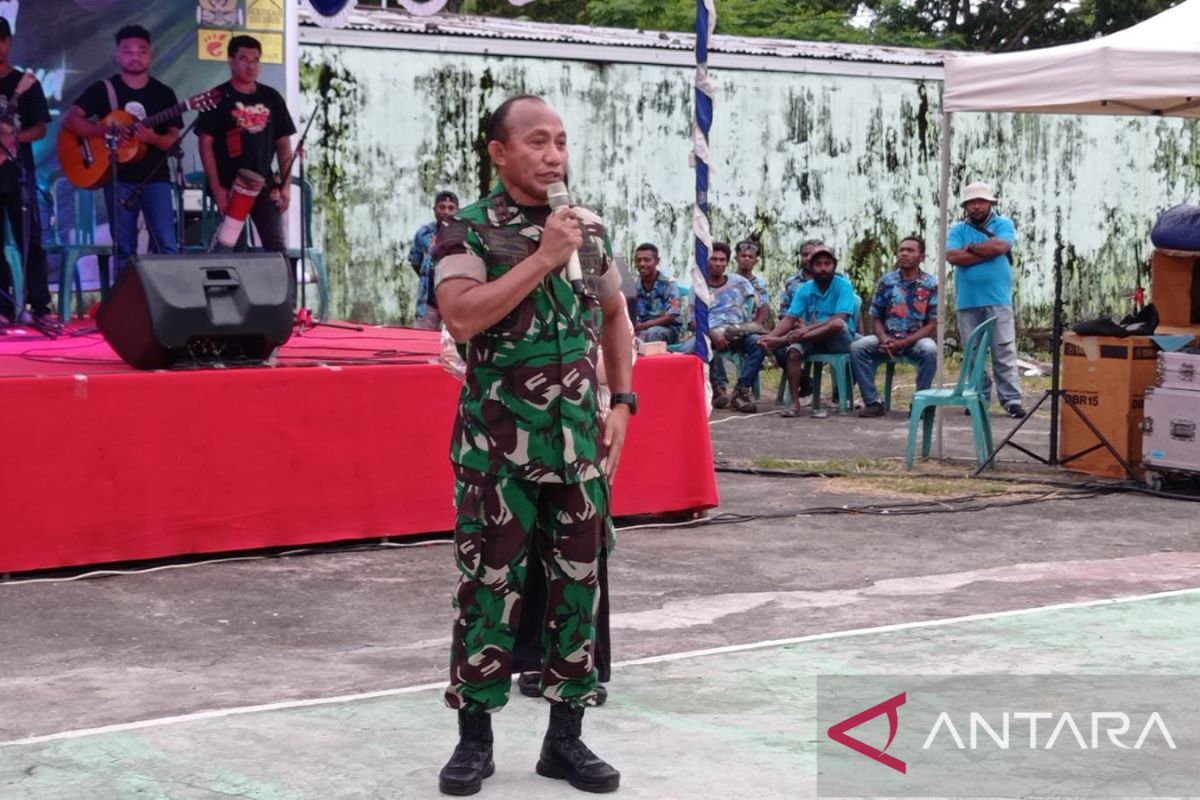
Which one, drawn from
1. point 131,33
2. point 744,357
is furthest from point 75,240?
point 744,357

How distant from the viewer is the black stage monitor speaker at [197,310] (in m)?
7.48

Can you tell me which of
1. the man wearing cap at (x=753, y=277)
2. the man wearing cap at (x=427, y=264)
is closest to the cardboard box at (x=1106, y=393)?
the man wearing cap at (x=753, y=277)

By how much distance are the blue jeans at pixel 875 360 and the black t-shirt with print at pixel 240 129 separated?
196 inches

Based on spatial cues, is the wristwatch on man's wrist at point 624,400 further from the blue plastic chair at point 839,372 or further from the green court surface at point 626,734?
the blue plastic chair at point 839,372

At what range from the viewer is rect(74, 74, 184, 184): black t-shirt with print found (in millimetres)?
11867

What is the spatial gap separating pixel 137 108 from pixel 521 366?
8.53 m

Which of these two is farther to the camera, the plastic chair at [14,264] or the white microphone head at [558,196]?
the plastic chair at [14,264]

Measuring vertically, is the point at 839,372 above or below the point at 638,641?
above

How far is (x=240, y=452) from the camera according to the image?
752 centimetres

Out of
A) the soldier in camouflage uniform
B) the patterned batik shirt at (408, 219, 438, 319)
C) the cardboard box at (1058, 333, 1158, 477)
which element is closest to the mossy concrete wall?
the patterned batik shirt at (408, 219, 438, 319)

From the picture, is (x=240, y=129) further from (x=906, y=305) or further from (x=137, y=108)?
(x=906, y=305)

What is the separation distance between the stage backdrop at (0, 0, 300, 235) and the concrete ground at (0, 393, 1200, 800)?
5.23m

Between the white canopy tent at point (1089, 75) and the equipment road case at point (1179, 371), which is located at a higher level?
the white canopy tent at point (1089, 75)

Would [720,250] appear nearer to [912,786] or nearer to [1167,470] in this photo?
[1167,470]
